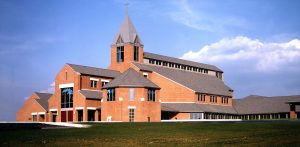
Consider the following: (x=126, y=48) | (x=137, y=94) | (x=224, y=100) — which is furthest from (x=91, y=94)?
(x=224, y=100)

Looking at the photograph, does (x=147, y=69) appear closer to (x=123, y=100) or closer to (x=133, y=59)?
(x=133, y=59)

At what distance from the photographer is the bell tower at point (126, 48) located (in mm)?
86812

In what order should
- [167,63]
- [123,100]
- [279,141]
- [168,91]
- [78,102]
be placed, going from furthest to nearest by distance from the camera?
[167,63], [168,91], [78,102], [123,100], [279,141]

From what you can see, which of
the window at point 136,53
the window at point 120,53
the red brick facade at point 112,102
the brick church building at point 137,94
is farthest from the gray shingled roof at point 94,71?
the window at point 136,53

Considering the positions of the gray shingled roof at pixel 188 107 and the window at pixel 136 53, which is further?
the window at pixel 136 53

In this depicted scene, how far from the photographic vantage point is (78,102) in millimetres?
75188

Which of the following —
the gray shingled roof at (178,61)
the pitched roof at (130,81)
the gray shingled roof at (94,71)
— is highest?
the gray shingled roof at (178,61)

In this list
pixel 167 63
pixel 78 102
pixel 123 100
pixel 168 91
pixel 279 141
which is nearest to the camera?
pixel 279 141

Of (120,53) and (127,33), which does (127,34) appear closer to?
(127,33)

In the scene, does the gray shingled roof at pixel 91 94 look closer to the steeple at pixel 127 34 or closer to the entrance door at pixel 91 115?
the entrance door at pixel 91 115

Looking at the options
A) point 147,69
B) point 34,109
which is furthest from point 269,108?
point 34,109

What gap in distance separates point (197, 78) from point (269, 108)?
653 inches

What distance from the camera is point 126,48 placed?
86.9 meters

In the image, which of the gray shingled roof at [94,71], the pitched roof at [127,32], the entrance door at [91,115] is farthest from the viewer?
the pitched roof at [127,32]
